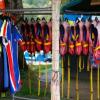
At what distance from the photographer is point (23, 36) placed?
752 cm

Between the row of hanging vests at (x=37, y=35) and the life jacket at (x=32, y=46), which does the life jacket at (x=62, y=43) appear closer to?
the row of hanging vests at (x=37, y=35)

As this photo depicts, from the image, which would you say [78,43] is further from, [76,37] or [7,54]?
[7,54]

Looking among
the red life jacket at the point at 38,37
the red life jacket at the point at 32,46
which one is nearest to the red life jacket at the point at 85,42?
the red life jacket at the point at 38,37

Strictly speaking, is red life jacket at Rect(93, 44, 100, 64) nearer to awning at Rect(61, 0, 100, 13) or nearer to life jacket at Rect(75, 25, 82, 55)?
life jacket at Rect(75, 25, 82, 55)

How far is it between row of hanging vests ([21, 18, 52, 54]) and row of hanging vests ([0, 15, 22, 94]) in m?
Result: 0.60

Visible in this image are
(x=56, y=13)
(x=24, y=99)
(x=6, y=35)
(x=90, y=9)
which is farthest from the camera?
(x=90, y=9)

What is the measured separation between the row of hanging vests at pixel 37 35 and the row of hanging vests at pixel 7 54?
0.60 meters

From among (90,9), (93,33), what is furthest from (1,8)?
(90,9)

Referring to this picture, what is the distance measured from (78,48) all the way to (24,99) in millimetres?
2026

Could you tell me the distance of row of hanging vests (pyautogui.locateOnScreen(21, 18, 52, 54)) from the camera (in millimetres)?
7156

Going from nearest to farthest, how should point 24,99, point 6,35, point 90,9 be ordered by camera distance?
1. point 6,35
2. point 24,99
3. point 90,9

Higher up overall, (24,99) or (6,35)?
(6,35)

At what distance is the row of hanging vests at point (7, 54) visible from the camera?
661 centimetres

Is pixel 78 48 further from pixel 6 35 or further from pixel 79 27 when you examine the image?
pixel 6 35
